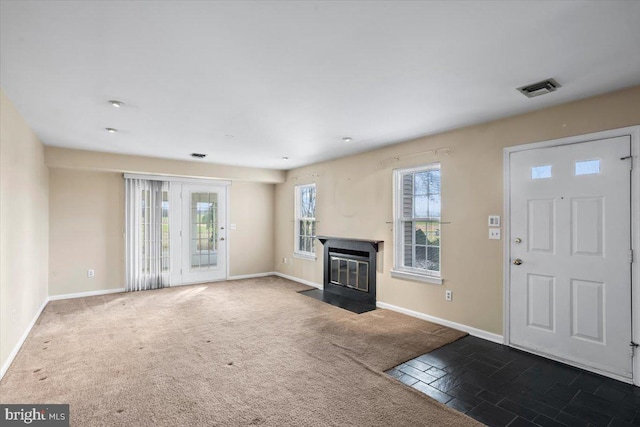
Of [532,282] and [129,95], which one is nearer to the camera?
[129,95]

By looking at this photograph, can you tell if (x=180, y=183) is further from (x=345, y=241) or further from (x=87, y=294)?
(x=345, y=241)

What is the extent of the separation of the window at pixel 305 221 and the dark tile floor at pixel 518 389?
146 inches

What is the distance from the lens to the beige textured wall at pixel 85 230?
5.35m

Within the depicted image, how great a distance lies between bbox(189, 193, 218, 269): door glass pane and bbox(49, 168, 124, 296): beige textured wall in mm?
1265

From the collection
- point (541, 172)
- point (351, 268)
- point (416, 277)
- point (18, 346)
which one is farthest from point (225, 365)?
point (541, 172)

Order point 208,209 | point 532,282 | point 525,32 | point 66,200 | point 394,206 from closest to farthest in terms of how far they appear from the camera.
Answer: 1. point 525,32
2. point 532,282
3. point 394,206
4. point 66,200
5. point 208,209

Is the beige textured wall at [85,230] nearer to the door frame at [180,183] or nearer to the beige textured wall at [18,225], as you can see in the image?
the door frame at [180,183]

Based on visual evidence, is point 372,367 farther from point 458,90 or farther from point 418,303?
point 458,90

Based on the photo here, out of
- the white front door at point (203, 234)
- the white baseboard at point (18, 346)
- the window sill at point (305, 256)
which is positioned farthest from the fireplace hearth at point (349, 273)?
the white baseboard at point (18, 346)

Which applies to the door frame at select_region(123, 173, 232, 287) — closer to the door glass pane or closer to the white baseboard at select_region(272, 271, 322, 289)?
the door glass pane

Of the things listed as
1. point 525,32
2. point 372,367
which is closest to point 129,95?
point 525,32

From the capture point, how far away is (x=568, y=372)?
114 inches

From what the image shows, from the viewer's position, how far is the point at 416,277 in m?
4.39

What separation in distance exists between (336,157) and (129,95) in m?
3.49
